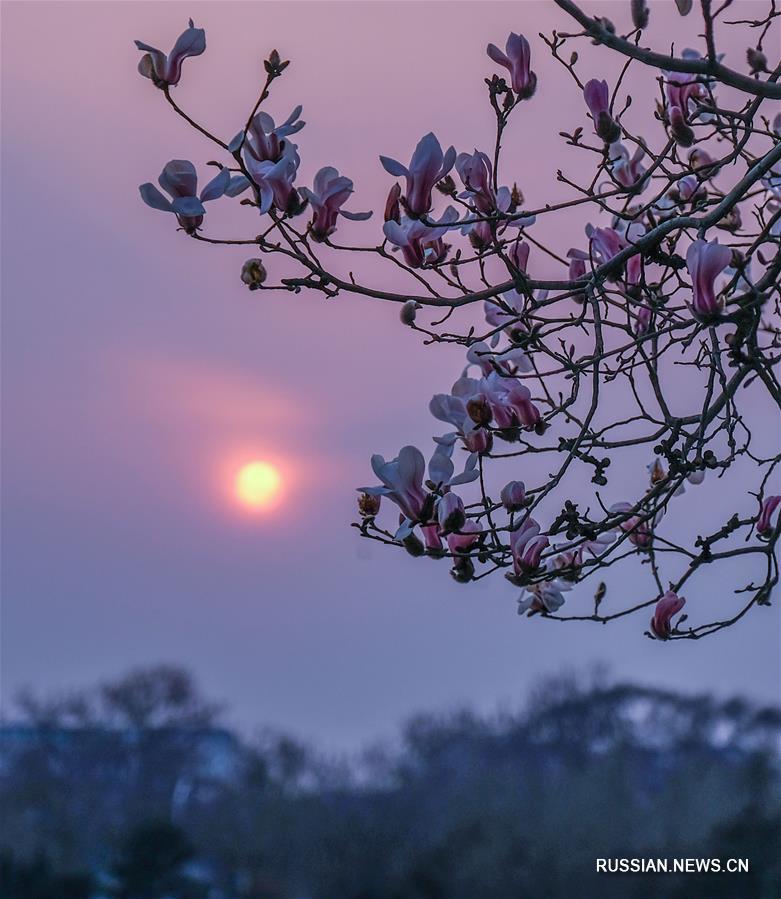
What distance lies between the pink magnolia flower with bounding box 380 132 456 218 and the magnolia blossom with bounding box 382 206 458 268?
6cm

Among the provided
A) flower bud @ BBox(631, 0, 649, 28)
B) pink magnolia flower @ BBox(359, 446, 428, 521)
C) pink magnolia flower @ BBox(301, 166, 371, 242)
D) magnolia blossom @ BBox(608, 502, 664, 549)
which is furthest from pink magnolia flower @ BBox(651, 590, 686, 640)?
flower bud @ BBox(631, 0, 649, 28)

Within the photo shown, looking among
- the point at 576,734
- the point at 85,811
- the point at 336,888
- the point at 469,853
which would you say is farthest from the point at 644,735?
the point at 85,811

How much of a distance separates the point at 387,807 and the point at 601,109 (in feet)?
43.6

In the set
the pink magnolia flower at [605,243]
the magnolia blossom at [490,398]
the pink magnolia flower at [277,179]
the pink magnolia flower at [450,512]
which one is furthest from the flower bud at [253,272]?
the pink magnolia flower at [605,243]

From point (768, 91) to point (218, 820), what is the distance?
14.1 m

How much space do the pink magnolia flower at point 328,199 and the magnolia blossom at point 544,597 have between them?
625 millimetres

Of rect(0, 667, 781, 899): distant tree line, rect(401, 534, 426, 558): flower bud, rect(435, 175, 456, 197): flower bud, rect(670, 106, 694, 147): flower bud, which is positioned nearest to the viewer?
rect(401, 534, 426, 558): flower bud

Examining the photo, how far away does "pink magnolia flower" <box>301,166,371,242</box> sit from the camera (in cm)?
172

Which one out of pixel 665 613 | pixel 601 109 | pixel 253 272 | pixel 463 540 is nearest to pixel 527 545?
pixel 463 540

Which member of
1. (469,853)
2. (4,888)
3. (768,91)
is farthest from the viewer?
(469,853)

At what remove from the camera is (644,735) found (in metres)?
14.9

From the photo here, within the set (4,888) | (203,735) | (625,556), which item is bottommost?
(625,556)

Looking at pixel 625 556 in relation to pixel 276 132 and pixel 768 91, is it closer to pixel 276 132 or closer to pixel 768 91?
pixel 768 91

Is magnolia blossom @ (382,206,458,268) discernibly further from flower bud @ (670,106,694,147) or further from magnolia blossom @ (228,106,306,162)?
flower bud @ (670,106,694,147)
